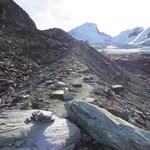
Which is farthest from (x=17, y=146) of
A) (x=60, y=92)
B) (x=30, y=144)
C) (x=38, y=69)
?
(x=38, y=69)

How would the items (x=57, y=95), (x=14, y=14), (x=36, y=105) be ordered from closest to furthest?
(x=36, y=105) → (x=57, y=95) → (x=14, y=14)

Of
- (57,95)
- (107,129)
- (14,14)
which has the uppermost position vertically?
(14,14)

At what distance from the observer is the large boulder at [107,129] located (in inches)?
285

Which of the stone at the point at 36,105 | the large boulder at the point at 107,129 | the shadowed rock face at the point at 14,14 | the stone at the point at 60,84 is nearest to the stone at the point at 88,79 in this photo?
the stone at the point at 60,84

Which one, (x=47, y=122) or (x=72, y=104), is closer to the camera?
(x=47, y=122)

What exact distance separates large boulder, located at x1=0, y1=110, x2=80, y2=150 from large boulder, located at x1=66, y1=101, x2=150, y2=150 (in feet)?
0.84

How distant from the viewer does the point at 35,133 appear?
7.12m

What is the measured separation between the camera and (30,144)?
6812 millimetres

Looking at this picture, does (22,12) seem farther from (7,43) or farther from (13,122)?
(13,122)

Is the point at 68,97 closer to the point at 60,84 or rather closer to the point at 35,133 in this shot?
the point at 60,84

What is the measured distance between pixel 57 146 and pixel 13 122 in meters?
1.10

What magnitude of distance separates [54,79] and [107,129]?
6184 mm

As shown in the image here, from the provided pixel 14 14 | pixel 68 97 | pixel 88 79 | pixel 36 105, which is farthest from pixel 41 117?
pixel 14 14

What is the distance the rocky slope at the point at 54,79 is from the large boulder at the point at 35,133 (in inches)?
43.8
